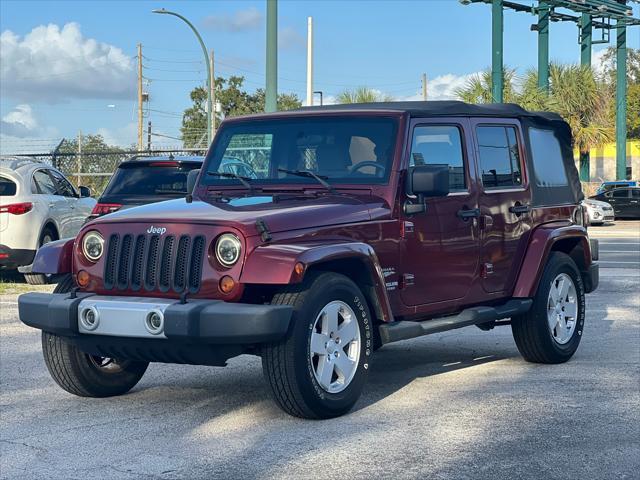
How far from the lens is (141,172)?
561 inches

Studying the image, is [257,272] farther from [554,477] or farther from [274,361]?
[554,477]

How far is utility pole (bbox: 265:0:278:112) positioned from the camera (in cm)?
1914

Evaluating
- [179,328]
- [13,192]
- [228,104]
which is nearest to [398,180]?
[179,328]

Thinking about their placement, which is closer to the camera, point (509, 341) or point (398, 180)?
point (398, 180)

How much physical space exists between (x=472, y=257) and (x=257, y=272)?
2281mm

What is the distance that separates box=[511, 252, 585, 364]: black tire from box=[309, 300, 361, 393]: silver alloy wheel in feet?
7.39

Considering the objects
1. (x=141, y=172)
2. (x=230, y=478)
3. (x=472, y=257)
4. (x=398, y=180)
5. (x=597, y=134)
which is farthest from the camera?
(x=597, y=134)

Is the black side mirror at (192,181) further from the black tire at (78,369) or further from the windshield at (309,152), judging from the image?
the black tire at (78,369)

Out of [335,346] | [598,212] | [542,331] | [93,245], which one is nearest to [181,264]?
[93,245]

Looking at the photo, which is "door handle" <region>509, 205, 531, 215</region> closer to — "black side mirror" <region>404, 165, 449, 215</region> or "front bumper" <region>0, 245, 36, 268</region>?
"black side mirror" <region>404, 165, 449, 215</region>

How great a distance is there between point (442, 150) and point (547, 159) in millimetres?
1605

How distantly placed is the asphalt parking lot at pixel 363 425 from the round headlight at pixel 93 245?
95 centimetres

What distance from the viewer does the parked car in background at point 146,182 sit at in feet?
45.5

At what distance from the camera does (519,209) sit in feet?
27.7
